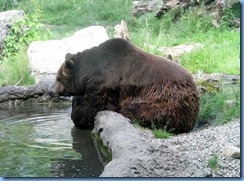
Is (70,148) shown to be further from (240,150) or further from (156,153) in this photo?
(240,150)

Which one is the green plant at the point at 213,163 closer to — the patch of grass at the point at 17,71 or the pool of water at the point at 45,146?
the pool of water at the point at 45,146

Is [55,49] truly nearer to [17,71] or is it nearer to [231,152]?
[17,71]

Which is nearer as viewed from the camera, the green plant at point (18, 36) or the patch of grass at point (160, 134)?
the patch of grass at point (160, 134)

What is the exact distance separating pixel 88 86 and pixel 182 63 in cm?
105

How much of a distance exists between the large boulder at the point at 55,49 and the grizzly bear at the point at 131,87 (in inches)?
31.8

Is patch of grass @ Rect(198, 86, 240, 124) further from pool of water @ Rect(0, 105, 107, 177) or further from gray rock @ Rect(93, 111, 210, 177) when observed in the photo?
pool of water @ Rect(0, 105, 107, 177)

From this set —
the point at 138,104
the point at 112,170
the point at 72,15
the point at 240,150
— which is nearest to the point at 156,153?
the point at 112,170

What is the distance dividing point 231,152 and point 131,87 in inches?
109

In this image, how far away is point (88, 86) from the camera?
22.6 ft

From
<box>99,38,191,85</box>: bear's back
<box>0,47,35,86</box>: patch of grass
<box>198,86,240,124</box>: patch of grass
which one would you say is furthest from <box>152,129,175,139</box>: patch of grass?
<box>0,47,35,86</box>: patch of grass

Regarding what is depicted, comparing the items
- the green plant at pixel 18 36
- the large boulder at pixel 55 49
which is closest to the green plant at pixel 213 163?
the large boulder at pixel 55 49

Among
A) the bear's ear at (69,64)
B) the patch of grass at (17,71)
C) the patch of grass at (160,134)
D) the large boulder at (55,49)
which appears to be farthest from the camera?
the patch of grass at (17,71)

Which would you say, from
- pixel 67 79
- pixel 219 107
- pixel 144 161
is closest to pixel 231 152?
pixel 144 161

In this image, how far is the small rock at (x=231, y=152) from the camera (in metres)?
3.82
